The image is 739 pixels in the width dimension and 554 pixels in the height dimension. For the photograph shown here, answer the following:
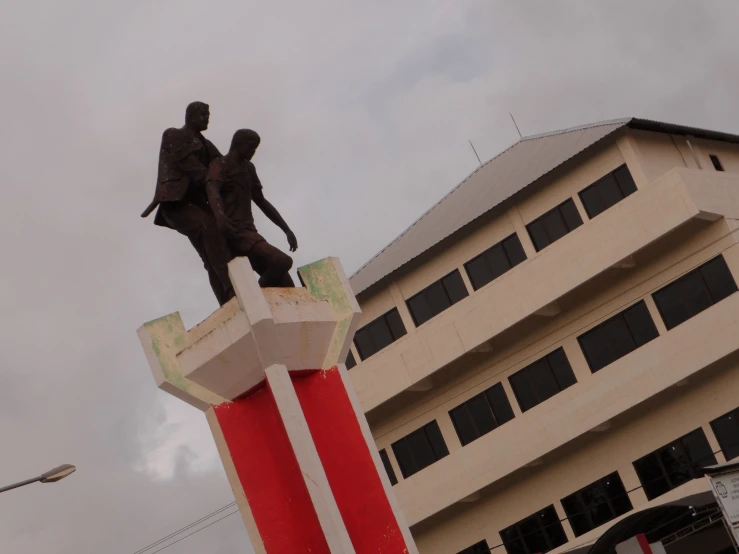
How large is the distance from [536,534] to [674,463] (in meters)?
4.80

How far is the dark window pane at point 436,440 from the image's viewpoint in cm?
3625

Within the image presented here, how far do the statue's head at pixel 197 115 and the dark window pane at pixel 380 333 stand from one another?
2396 centimetres

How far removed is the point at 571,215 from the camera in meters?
34.5

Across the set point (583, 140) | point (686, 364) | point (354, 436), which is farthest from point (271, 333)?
point (583, 140)

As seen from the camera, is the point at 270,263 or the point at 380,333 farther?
the point at 380,333

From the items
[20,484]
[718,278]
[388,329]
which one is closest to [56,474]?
[20,484]

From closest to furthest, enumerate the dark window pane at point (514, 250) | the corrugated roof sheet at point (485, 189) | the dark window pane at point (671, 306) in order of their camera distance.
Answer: the dark window pane at point (671, 306) → the dark window pane at point (514, 250) → the corrugated roof sheet at point (485, 189)

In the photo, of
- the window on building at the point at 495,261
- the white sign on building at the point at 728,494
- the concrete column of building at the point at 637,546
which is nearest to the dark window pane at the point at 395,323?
the window on building at the point at 495,261

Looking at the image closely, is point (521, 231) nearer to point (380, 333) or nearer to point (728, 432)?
point (380, 333)

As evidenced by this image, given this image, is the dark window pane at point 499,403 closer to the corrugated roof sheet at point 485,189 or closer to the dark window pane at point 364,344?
the dark window pane at point 364,344

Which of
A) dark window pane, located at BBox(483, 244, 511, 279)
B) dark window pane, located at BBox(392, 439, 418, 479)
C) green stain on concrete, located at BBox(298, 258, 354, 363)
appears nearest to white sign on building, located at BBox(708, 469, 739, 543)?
green stain on concrete, located at BBox(298, 258, 354, 363)

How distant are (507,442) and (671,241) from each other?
7.50 meters

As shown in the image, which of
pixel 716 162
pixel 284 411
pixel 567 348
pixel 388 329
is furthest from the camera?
pixel 716 162

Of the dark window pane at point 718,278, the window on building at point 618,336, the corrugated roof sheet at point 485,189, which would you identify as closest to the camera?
the dark window pane at point 718,278
